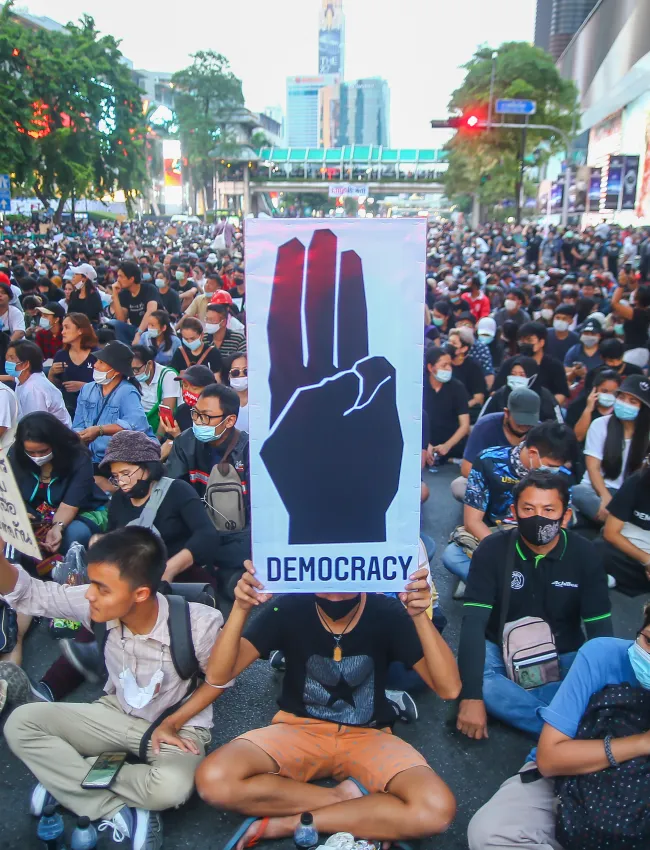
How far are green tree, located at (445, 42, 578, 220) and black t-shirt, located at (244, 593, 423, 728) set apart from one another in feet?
124

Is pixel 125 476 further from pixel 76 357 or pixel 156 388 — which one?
pixel 76 357

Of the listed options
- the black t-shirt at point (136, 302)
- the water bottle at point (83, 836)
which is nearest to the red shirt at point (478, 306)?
the black t-shirt at point (136, 302)

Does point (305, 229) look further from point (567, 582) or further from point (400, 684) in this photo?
point (400, 684)

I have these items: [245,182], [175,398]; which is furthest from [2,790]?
[245,182]

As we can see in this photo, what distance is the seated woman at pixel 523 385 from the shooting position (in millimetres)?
6109

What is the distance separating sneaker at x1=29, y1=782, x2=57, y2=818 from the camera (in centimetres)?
311

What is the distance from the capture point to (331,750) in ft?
10.2

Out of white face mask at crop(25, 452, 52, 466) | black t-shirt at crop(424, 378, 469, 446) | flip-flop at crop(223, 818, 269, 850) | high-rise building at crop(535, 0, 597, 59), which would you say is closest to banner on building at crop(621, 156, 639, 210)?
black t-shirt at crop(424, 378, 469, 446)

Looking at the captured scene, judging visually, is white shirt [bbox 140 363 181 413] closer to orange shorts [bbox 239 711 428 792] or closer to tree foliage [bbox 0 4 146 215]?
orange shorts [bbox 239 711 428 792]

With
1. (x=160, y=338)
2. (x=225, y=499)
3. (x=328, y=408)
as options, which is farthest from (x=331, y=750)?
(x=160, y=338)

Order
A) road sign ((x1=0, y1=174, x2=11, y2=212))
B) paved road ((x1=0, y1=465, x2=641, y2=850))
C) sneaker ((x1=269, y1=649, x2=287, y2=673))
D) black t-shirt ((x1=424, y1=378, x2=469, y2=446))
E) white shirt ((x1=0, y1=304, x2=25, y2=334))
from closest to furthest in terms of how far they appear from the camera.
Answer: paved road ((x1=0, y1=465, x2=641, y2=850)), sneaker ((x1=269, y1=649, x2=287, y2=673)), black t-shirt ((x1=424, y1=378, x2=469, y2=446)), white shirt ((x1=0, y1=304, x2=25, y2=334)), road sign ((x1=0, y1=174, x2=11, y2=212))

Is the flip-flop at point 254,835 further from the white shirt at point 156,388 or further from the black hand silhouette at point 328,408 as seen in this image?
the white shirt at point 156,388

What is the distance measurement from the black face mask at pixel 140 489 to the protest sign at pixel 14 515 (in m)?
0.87

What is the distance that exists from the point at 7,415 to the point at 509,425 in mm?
3123
